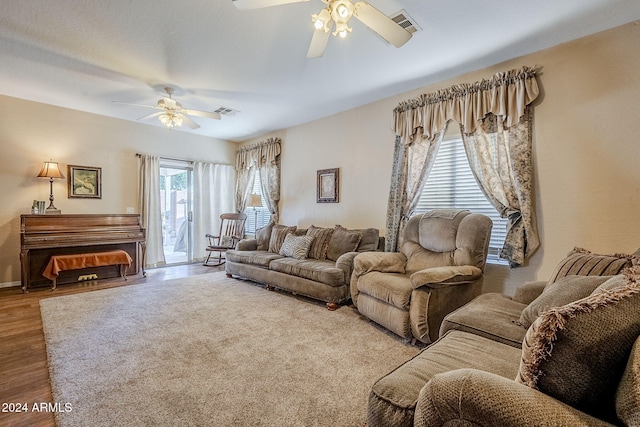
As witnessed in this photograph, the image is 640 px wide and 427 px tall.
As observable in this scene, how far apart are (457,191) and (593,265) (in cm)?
163

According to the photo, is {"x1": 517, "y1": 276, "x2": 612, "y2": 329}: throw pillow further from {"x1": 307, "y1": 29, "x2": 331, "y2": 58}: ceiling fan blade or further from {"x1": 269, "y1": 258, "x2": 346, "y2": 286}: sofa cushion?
{"x1": 307, "y1": 29, "x2": 331, "y2": 58}: ceiling fan blade

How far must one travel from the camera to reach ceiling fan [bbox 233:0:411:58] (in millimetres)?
1769

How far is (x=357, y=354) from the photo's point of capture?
2.25 m

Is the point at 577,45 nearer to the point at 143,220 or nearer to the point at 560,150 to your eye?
the point at 560,150

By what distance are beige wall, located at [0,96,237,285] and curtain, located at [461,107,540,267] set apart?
544 centimetres

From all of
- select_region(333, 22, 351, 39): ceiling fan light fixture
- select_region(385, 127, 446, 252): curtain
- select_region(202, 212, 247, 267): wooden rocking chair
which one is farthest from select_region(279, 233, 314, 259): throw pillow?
select_region(333, 22, 351, 39): ceiling fan light fixture

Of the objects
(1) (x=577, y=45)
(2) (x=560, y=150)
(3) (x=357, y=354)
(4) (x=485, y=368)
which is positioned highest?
(1) (x=577, y=45)

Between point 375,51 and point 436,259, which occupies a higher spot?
point 375,51

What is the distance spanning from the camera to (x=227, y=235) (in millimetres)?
6004

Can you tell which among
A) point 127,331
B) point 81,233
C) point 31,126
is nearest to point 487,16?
point 127,331

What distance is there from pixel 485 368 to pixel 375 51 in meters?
2.77

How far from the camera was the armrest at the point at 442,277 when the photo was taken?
2.28 m

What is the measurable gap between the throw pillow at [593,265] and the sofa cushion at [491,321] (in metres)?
0.37

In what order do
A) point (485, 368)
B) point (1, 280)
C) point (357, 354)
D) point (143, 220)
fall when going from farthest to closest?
point (143, 220), point (1, 280), point (357, 354), point (485, 368)
